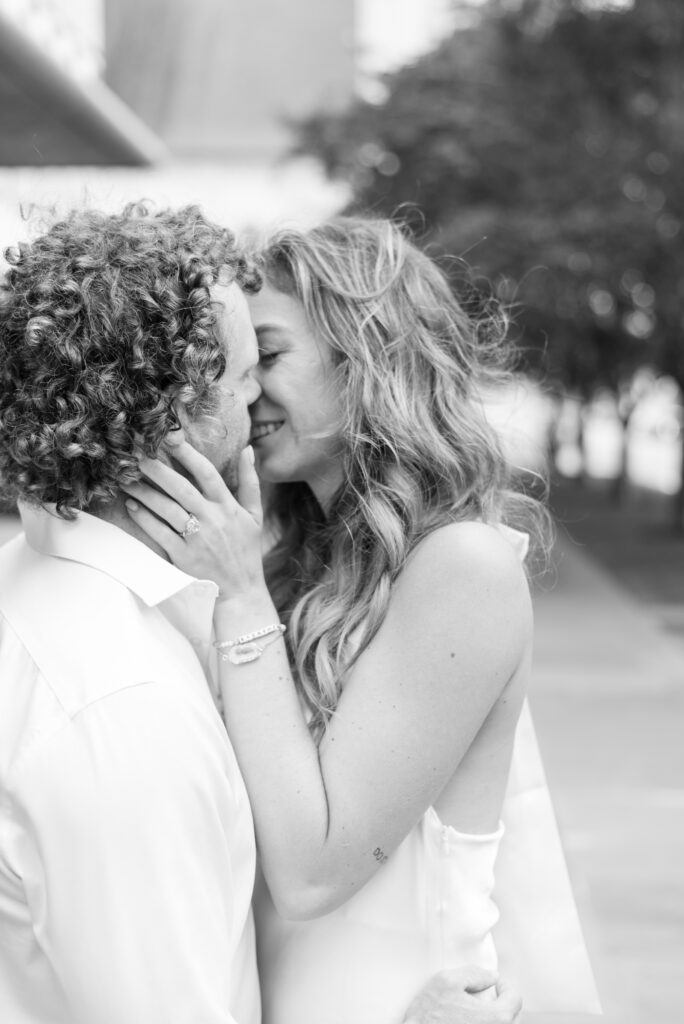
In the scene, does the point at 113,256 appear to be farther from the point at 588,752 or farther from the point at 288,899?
the point at 588,752

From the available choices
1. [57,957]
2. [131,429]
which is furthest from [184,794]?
[131,429]

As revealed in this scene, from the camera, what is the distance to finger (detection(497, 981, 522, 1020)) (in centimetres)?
199

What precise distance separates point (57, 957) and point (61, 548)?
56 cm

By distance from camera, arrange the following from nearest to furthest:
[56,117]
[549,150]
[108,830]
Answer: [108,830] → [56,117] → [549,150]

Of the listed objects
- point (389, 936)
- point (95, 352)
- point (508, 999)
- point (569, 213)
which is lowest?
point (569, 213)

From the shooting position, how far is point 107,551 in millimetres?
1737

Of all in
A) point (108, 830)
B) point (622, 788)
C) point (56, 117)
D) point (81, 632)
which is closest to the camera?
point (108, 830)

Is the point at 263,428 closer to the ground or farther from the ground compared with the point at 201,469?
closer to the ground

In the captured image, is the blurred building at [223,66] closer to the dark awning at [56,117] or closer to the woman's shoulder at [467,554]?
the dark awning at [56,117]

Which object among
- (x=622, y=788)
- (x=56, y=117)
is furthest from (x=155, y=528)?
(x=56, y=117)

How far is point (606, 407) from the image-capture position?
1554 inches

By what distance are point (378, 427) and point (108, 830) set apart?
1003 millimetres

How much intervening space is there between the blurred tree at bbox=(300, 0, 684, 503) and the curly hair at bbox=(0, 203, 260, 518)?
35.3 ft

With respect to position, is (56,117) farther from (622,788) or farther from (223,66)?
(223,66)
